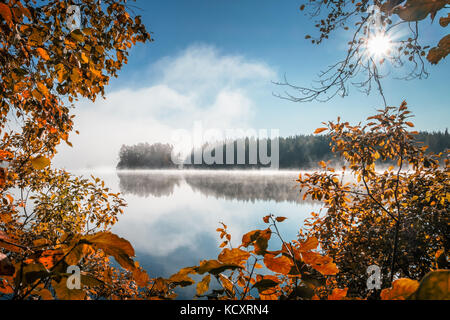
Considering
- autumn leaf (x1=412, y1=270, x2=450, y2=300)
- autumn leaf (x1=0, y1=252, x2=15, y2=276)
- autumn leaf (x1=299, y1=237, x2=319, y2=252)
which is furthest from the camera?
autumn leaf (x1=299, y1=237, x2=319, y2=252)

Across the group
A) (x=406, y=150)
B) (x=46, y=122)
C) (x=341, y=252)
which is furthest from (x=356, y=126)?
(x=46, y=122)

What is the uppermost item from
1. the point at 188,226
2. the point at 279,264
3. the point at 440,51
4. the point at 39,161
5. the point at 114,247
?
the point at 440,51

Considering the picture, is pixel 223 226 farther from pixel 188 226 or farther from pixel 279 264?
pixel 188 226

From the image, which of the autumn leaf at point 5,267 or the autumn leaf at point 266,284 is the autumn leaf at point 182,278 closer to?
the autumn leaf at point 266,284

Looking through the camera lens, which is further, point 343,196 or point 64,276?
point 343,196

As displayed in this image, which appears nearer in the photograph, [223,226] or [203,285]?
[203,285]

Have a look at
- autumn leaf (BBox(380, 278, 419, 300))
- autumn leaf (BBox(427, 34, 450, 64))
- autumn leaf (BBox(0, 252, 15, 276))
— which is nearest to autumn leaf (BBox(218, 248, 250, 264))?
autumn leaf (BBox(380, 278, 419, 300))

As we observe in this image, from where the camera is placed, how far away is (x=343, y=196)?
371 centimetres

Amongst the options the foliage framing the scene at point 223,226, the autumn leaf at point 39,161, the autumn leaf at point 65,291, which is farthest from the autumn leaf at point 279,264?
the autumn leaf at point 39,161

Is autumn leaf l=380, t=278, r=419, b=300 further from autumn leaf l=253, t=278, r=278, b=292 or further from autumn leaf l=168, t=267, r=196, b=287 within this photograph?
autumn leaf l=168, t=267, r=196, b=287

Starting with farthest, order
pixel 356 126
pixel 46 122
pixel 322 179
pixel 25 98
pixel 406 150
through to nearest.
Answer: pixel 322 179
pixel 356 126
pixel 406 150
pixel 46 122
pixel 25 98

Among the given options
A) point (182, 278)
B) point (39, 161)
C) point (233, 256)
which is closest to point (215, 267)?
point (233, 256)

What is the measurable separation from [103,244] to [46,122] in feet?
9.08
